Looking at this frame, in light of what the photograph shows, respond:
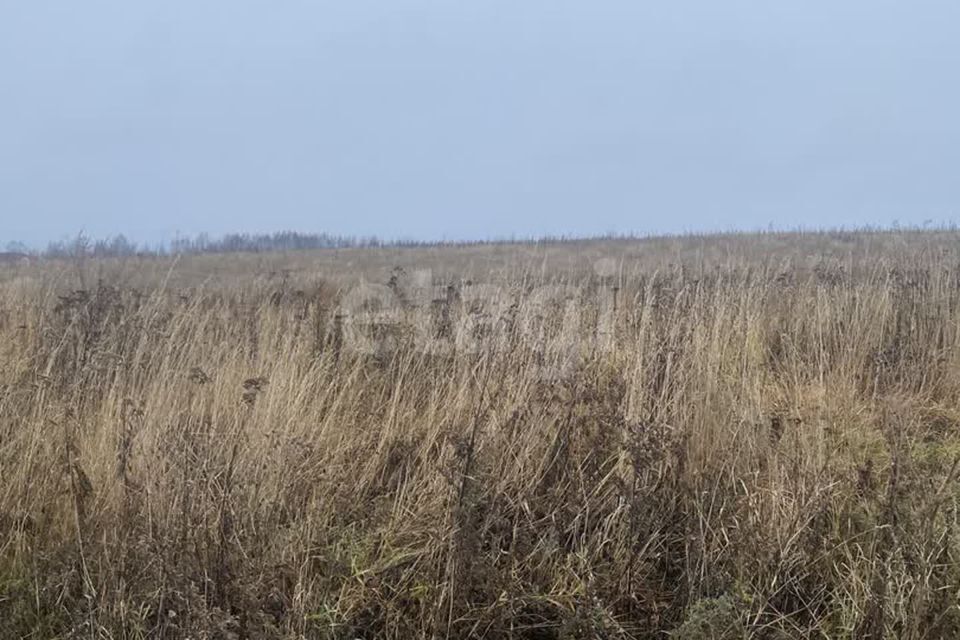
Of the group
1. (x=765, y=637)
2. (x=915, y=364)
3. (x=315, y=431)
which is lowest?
(x=765, y=637)

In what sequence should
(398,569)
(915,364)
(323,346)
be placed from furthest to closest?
(323,346)
(915,364)
(398,569)

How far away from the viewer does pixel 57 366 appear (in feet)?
13.0

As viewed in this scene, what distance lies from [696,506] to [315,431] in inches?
61.5

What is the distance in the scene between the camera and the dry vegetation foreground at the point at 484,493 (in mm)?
2342

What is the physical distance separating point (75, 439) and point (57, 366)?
1.10 m

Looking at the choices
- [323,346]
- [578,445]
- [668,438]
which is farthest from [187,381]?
[668,438]

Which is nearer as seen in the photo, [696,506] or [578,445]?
[696,506]

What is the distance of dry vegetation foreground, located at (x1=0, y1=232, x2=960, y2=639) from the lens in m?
2.34

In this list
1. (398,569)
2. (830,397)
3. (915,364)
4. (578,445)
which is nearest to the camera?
(398,569)

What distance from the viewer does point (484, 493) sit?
2633 mm

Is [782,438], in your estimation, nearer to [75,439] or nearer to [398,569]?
[398,569]

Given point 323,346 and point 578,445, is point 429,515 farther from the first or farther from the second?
point 323,346

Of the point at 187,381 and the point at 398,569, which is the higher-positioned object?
the point at 187,381

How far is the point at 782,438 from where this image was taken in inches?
122
